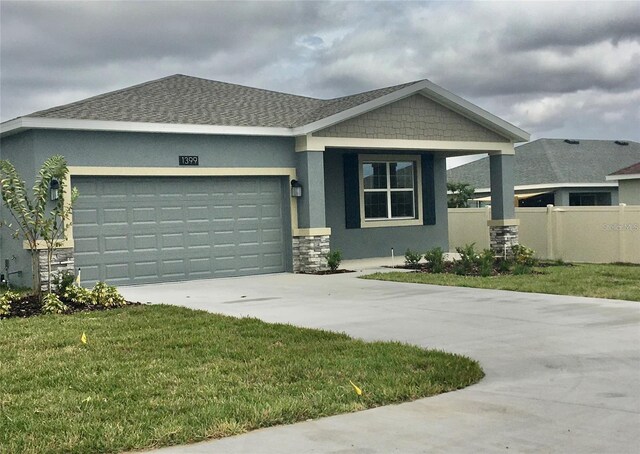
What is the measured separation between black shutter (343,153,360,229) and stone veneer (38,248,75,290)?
8384 mm

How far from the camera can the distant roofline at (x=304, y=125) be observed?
15.2 meters

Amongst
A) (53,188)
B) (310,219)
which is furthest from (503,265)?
(53,188)

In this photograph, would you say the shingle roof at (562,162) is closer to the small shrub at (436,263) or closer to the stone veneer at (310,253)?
the small shrub at (436,263)

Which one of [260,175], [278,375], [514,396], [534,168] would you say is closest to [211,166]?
[260,175]

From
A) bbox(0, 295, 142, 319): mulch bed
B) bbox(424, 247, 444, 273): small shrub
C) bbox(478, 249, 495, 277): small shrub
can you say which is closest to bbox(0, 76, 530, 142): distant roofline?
bbox(424, 247, 444, 273): small shrub

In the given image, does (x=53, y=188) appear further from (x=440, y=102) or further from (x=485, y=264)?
(x=440, y=102)

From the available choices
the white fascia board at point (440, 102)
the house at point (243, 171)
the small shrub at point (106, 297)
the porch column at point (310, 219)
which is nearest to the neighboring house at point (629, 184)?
the white fascia board at point (440, 102)

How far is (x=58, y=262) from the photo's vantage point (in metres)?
15.2

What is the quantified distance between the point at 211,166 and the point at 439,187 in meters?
8.81

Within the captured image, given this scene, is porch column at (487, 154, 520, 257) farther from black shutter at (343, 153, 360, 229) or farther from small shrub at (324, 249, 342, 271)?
small shrub at (324, 249, 342, 271)

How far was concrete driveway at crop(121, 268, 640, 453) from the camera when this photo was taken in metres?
5.20

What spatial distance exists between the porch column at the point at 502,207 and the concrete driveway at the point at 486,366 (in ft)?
26.4

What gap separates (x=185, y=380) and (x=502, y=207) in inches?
642

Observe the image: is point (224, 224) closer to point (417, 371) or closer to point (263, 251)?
point (263, 251)
